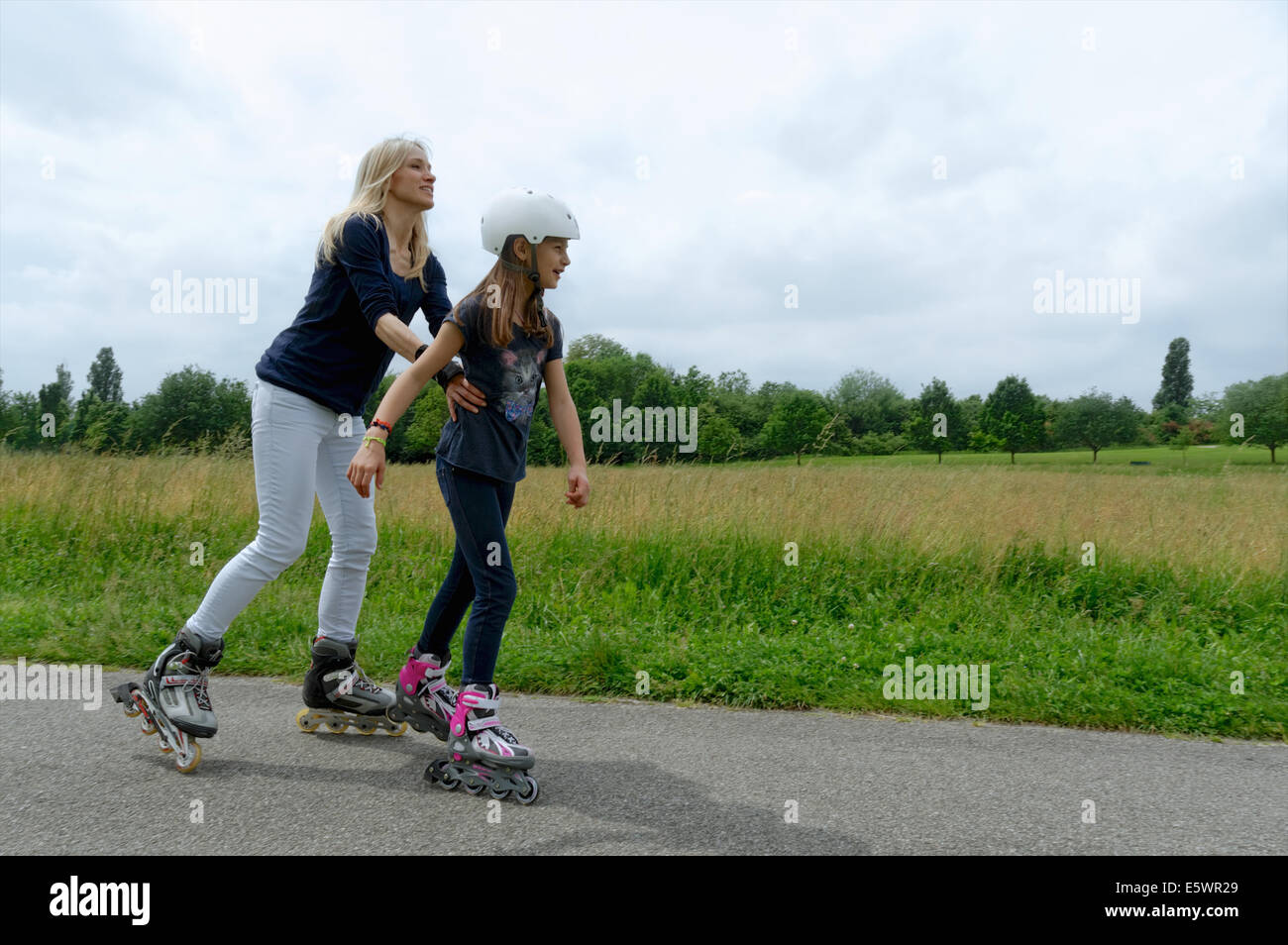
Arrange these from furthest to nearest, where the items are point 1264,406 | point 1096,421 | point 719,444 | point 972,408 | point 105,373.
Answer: point 105,373 < point 1096,421 < point 972,408 < point 1264,406 < point 719,444

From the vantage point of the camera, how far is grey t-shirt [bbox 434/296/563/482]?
3047 millimetres

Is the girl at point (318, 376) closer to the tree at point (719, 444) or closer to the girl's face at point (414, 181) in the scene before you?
the girl's face at point (414, 181)

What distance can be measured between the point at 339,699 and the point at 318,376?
1.39 m

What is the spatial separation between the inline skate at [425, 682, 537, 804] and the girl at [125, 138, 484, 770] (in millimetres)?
948

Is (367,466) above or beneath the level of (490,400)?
beneath

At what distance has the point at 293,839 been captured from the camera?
249 centimetres

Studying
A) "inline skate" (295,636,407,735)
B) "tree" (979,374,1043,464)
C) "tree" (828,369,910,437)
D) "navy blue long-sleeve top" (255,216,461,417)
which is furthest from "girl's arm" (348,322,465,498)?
"tree" (979,374,1043,464)

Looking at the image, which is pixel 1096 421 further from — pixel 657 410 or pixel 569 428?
pixel 569 428

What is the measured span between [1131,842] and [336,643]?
3.01 m

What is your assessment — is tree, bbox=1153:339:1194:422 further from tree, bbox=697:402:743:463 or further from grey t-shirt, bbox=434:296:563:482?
grey t-shirt, bbox=434:296:563:482

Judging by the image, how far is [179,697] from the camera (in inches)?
128

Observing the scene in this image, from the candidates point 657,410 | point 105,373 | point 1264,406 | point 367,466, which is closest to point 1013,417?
point 1264,406

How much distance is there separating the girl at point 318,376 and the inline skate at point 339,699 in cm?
6

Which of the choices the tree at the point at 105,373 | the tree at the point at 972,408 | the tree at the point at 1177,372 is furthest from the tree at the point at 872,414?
the tree at the point at 1177,372
